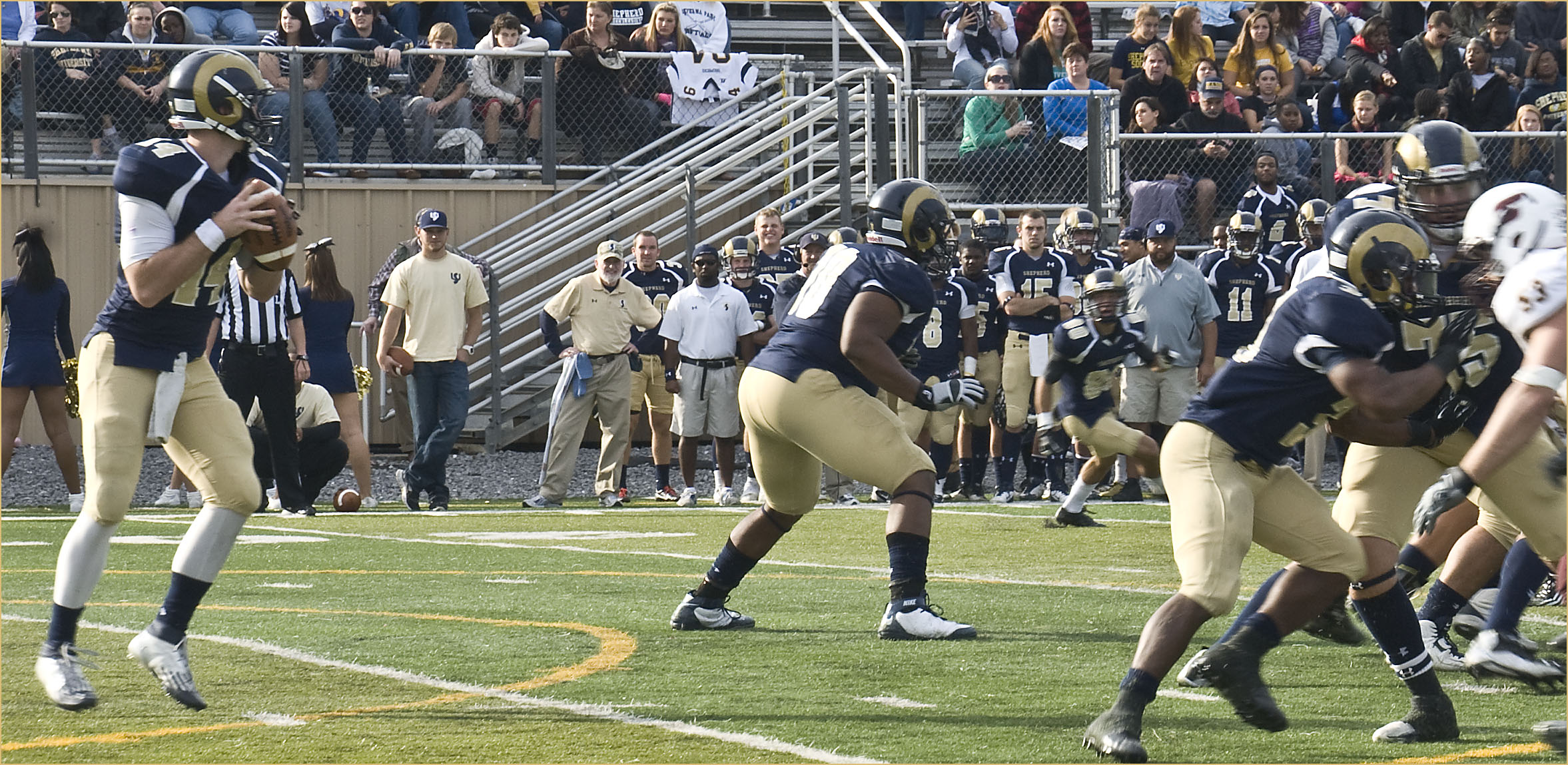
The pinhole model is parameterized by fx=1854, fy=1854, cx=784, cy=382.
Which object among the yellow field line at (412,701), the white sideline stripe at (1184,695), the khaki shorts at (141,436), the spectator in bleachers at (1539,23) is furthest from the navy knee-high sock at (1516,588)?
the spectator in bleachers at (1539,23)

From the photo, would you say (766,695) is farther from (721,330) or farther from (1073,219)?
(1073,219)

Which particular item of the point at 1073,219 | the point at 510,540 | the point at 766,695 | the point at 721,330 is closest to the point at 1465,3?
the point at 1073,219

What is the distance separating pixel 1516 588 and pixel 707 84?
11061 millimetres

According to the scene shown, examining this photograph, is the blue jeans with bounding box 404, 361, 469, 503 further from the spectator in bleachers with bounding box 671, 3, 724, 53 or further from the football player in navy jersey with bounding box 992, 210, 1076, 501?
the spectator in bleachers with bounding box 671, 3, 724, 53

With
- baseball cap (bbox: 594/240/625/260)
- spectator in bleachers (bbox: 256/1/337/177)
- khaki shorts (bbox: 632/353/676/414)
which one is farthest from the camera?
spectator in bleachers (bbox: 256/1/337/177)

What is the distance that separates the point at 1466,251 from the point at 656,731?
8.06 feet

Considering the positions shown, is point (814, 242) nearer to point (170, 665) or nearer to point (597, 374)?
point (597, 374)

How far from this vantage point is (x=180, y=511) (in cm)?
1187

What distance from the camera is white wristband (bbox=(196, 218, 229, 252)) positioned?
16.4 feet

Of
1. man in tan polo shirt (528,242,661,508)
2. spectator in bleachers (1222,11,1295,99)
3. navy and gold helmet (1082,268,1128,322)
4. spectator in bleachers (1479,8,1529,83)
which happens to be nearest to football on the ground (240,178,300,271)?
navy and gold helmet (1082,268,1128,322)

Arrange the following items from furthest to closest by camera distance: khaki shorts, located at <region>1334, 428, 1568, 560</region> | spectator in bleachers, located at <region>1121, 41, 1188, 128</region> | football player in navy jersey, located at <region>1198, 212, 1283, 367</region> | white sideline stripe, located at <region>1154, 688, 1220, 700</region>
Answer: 1. spectator in bleachers, located at <region>1121, 41, 1188, 128</region>
2. football player in navy jersey, located at <region>1198, 212, 1283, 367</region>
3. white sideline stripe, located at <region>1154, 688, 1220, 700</region>
4. khaki shorts, located at <region>1334, 428, 1568, 560</region>

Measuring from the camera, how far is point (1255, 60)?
16.7 metres

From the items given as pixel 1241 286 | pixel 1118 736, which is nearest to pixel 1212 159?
pixel 1241 286

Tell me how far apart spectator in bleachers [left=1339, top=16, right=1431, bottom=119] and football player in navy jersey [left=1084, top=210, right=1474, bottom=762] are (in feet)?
40.7
